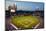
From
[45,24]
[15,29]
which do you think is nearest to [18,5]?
[15,29]

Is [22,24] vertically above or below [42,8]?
below

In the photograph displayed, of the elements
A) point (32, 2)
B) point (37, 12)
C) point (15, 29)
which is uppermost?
point (32, 2)

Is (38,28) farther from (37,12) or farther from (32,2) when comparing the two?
(32,2)

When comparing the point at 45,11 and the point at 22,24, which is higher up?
the point at 45,11
